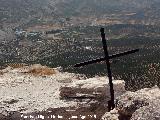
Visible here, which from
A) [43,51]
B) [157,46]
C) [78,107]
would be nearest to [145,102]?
[78,107]

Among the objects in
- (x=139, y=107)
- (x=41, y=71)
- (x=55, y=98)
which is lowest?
(x=41, y=71)

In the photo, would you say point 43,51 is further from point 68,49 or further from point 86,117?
point 86,117

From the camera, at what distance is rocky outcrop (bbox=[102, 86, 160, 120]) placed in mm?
13130

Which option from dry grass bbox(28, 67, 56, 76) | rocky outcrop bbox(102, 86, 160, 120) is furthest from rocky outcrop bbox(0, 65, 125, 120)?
rocky outcrop bbox(102, 86, 160, 120)

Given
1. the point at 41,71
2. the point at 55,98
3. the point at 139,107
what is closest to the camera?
the point at 139,107

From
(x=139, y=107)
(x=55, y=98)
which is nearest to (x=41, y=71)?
(x=55, y=98)

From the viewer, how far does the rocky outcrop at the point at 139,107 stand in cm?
1313

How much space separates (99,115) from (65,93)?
416 centimetres

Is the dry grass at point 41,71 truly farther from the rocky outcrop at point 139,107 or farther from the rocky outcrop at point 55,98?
the rocky outcrop at point 139,107

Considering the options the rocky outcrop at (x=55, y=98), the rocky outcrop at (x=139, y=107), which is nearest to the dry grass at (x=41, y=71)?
the rocky outcrop at (x=55, y=98)

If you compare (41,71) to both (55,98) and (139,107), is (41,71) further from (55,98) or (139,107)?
(139,107)

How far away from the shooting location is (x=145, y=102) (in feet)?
47.2

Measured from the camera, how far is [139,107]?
47.4 feet

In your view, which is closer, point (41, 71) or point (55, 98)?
point (55, 98)
